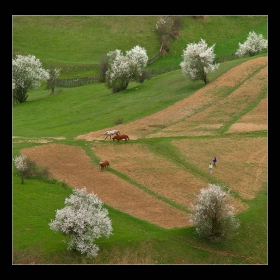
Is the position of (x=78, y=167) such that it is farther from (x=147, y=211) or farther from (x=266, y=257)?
(x=266, y=257)

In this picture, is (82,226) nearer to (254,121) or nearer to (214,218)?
(214,218)

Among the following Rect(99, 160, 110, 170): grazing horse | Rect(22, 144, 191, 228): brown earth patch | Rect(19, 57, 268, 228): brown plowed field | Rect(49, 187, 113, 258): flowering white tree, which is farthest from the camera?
Rect(99, 160, 110, 170): grazing horse

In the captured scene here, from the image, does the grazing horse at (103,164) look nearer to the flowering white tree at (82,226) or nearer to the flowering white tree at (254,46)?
the flowering white tree at (82,226)

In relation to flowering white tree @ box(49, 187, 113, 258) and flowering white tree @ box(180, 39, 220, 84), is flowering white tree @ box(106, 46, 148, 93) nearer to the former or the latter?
flowering white tree @ box(180, 39, 220, 84)

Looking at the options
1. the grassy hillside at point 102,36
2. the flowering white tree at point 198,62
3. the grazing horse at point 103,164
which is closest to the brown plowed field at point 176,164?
the grazing horse at point 103,164

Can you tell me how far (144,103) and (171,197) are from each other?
3807cm

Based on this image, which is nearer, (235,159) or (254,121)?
(235,159)

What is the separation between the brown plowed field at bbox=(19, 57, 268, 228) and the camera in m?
51.6

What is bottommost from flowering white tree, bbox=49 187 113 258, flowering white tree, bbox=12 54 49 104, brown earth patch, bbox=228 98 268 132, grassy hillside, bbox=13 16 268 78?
flowering white tree, bbox=49 187 113 258

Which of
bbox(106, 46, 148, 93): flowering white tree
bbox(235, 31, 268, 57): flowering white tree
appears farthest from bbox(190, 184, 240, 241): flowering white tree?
bbox(235, 31, 268, 57): flowering white tree

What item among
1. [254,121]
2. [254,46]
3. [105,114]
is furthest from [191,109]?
[254,46]

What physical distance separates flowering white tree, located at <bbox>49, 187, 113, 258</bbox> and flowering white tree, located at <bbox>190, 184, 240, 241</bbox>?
773cm

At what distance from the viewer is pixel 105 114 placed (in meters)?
85.2

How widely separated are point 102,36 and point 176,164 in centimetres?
8641
